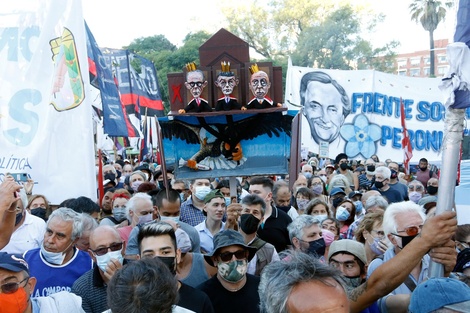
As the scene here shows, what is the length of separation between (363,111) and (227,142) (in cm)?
1038

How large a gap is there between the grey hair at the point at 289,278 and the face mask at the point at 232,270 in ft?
5.28

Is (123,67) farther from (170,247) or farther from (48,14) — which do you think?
(170,247)

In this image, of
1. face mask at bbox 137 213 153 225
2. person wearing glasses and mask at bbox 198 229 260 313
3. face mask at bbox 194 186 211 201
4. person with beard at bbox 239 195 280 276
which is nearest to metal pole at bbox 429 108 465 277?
person wearing glasses and mask at bbox 198 229 260 313

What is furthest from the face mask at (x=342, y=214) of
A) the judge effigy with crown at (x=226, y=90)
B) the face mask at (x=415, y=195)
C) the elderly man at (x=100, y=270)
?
the elderly man at (x=100, y=270)

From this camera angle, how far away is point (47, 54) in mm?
7305

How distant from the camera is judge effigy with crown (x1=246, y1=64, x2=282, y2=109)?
20.2 feet

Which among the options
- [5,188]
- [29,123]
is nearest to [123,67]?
[29,123]

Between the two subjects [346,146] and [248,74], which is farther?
[346,146]

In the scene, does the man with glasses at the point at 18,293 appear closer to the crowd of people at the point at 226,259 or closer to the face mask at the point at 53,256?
the crowd of people at the point at 226,259

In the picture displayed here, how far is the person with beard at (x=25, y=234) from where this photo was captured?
5348 mm

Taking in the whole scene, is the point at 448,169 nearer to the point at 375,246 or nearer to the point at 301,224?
the point at 375,246

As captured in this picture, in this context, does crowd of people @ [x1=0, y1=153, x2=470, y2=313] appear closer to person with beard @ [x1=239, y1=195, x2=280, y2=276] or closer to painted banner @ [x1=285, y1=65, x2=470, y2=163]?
person with beard @ [x1=239, y1=195, x2=280, y2=276]

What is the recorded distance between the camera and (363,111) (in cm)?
1659

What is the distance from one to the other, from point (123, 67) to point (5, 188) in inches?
383
